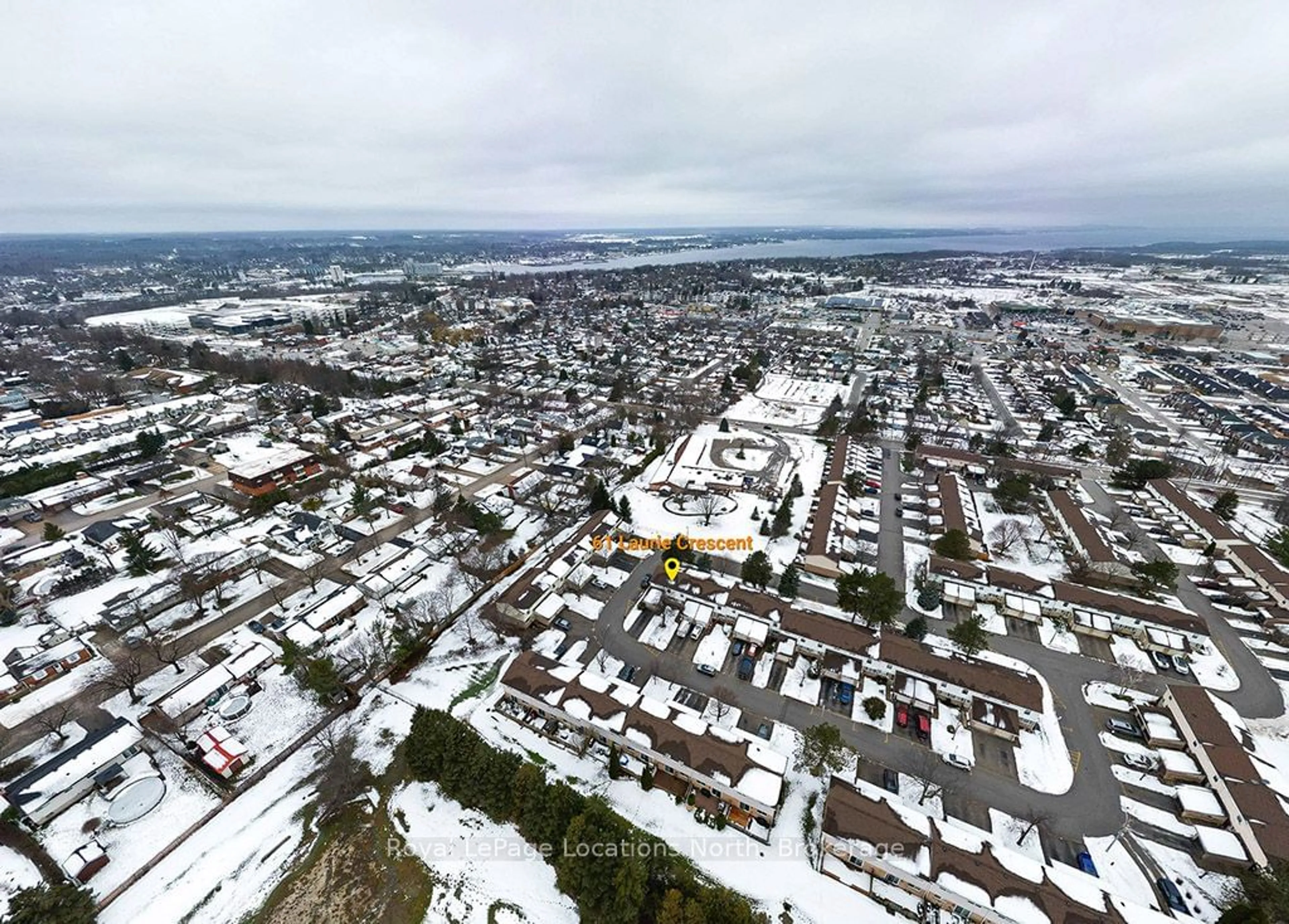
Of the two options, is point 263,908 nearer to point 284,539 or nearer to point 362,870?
point 362,870

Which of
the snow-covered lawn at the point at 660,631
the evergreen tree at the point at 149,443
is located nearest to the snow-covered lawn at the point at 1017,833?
the snow-covered lawn at the point at 660,631

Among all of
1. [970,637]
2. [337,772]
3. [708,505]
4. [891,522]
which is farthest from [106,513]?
[891,522]

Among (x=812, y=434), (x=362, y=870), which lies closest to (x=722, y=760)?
(x=362, y=870)

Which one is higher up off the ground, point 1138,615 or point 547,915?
point 1138,615

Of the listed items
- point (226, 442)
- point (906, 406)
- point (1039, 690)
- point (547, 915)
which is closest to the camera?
point (547, 915)

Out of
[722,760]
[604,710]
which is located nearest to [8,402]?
[604,710]

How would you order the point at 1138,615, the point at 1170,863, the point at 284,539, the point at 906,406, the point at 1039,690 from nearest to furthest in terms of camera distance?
the point at 1170,863, the point at 1039,690, the point at 1138,615, the point at 284,539, the point at 906,406

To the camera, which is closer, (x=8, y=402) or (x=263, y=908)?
(x=263, y=908)

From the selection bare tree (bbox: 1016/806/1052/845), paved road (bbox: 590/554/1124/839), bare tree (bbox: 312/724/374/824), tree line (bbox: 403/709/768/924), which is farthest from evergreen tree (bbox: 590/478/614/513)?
bare tree (bbox: 1016/806/1052/845)
